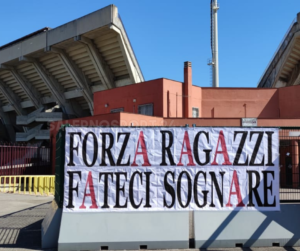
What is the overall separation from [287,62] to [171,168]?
33.9m

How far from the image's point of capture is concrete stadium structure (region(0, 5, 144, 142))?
31938 mm

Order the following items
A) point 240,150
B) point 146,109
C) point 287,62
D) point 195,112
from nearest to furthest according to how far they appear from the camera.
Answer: point 240,150, point 146,109, point 195,112, point 287,62

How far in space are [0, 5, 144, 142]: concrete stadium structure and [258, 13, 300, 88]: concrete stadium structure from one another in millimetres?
15487

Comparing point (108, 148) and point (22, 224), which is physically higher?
point (108, 148)

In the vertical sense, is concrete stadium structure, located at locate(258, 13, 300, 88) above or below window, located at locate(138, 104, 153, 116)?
above

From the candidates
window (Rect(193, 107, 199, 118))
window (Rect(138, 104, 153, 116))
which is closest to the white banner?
window (Rect(138, 104, 153, 116))

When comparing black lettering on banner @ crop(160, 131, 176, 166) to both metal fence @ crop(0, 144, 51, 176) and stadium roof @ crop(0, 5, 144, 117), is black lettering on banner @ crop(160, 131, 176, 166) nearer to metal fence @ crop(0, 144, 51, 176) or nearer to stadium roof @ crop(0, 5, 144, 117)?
metal fence @ crop(0, 144, 51, 176)

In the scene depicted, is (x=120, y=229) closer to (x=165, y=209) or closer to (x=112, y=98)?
(x=165, y=209)

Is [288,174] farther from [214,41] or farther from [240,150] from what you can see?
[214,41]

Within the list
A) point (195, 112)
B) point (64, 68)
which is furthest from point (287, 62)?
point (64, 68)

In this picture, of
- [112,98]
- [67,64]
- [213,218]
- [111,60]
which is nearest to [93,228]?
[213,218]

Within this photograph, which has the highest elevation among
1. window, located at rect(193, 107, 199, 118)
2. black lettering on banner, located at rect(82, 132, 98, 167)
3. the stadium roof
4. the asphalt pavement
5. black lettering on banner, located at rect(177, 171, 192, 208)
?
the stadium roof

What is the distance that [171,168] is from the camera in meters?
6.59

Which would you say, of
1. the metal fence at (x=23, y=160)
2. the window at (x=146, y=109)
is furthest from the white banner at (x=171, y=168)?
the window at (x=146, y=109)
